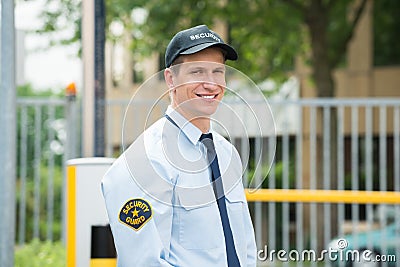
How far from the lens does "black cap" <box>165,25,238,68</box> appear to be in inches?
119

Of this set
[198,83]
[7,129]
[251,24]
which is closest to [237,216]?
[198,83]

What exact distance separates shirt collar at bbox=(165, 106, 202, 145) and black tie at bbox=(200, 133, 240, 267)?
1.8 inches

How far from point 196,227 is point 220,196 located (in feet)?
0.63

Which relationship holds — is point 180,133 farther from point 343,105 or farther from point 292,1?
point 292,1

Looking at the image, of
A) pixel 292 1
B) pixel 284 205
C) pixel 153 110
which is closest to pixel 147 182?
pixel 153 110

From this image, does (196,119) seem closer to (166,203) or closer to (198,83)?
(198,83)

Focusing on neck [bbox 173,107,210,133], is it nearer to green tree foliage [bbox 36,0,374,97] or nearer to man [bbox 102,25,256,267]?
man [bbox 102,25,256,267]

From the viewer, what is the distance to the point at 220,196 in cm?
312

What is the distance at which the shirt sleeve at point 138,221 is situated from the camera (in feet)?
9.46

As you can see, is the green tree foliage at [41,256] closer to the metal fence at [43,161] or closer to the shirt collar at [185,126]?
the metal fence at [43,161]

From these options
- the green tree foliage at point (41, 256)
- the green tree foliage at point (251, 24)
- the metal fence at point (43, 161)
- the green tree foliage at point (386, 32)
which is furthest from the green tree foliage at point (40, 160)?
the green tree foliage at point (386, 32)

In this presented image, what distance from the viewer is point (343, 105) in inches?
324

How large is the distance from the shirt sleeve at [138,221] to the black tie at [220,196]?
23cm

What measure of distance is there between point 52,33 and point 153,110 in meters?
9.81
